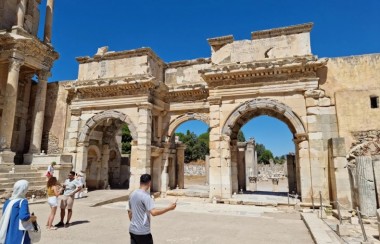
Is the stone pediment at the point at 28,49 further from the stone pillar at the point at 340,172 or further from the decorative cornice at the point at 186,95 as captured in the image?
the stone pillar at the point at 340,172

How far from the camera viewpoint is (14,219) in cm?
331

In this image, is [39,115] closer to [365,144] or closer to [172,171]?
[172,171]

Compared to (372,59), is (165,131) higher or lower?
lower


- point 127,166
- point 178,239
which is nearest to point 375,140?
point 178,239

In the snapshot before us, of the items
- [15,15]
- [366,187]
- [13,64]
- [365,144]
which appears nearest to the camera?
[366,187]

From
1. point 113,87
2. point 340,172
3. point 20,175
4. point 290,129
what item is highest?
point 113,87

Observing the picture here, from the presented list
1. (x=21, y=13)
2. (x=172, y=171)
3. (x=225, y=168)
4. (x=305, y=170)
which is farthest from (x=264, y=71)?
(x=21, y=13)

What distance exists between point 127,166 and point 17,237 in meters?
18.1

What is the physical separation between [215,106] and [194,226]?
6.56 m

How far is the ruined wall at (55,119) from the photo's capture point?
15.9 metres

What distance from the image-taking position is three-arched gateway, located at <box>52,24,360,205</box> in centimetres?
1122

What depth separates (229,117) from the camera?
12.6 m

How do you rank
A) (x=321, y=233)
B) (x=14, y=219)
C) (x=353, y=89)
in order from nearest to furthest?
(x=14, y=219) → (x=321, y=233) → (x=353, y=89)

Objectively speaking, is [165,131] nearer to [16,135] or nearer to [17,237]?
[16,135]
